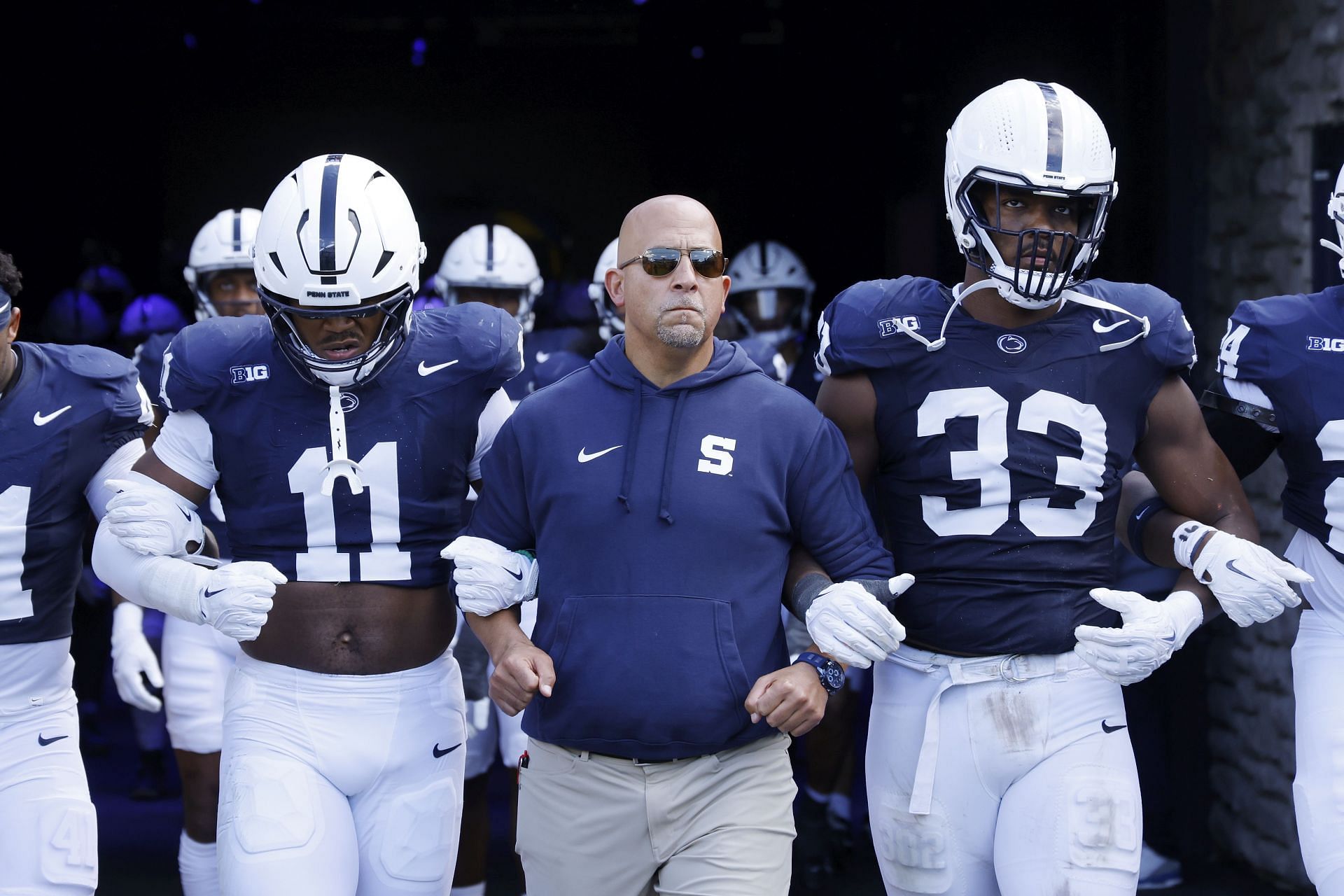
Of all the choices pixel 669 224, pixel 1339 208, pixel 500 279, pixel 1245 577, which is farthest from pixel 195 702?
pixel 1339 208

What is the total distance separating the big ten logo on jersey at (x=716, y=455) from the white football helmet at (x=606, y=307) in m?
2.50

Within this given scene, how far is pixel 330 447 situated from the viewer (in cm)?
318

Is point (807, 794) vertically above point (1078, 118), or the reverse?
point (1078, 118)

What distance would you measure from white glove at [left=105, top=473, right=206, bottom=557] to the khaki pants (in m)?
0.91

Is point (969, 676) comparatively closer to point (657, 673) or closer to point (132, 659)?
point (657, 673)

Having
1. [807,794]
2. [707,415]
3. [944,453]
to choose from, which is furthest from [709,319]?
[807,794]

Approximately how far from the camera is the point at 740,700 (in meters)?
2.75

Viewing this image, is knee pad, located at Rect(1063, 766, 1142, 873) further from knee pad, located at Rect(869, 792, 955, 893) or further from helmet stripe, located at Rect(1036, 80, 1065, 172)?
helmet stripe, located at Rect(1036, 80, 1065, 172)

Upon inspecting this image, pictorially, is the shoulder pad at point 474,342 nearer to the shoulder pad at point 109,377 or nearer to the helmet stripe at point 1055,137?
the shoulder pad at point 109,377

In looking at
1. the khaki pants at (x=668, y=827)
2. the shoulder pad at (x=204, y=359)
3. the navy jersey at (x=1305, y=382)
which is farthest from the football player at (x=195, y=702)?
the navy jersey at (x=1305, y=382)

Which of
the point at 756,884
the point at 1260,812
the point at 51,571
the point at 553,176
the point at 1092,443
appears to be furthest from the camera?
the point at 553,176

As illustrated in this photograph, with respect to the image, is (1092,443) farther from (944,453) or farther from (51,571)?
(51,571)

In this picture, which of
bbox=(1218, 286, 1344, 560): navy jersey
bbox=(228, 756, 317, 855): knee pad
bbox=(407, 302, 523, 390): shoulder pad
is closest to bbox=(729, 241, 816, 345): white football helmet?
bbox=(407, 302, 523, 390): shoulder pad

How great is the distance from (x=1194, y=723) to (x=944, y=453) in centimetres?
261
